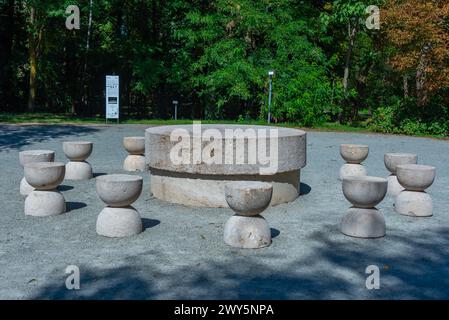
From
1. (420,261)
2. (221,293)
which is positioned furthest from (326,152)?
(221,293)

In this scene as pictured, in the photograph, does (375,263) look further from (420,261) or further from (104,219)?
(104,219)

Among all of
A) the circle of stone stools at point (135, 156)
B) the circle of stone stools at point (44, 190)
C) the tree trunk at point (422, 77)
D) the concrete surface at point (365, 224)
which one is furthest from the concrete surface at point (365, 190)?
the tree trunk at point (422, 77)

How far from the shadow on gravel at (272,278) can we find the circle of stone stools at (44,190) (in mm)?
2151

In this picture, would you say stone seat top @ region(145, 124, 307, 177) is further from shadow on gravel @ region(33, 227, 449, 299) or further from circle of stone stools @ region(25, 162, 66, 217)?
shadow on gravel @ region(33, 227, 449, 299)

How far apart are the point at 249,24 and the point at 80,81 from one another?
1072 centimetres

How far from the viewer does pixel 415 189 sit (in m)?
7.23

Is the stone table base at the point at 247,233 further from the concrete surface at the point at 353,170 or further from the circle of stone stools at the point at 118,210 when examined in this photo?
the concrete surface at the point at 353,170

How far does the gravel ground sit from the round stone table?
9.9 inches

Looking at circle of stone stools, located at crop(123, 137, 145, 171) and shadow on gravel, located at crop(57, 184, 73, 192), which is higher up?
circle of stone stools, located at crop(123, 137, 145, 171)

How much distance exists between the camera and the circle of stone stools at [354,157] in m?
9.36

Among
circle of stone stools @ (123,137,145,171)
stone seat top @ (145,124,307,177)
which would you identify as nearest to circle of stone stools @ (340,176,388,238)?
stone seat top @ (145,124,307,177)

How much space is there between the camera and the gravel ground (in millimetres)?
4379

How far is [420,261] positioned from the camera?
5.28 m

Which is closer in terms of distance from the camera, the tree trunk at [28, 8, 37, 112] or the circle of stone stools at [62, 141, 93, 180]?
the circle of stone stools at [62, 141, 93, 180]
